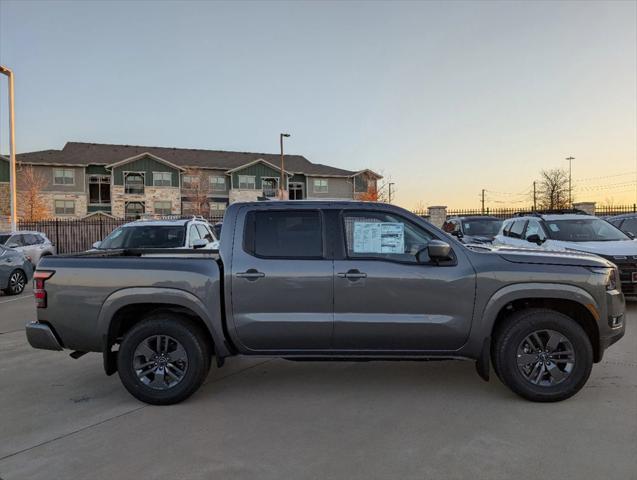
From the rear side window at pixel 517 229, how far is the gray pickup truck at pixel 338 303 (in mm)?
7183

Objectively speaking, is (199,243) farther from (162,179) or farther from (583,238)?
(162,179)

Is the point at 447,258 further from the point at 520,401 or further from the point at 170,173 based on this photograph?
the point at 170,173

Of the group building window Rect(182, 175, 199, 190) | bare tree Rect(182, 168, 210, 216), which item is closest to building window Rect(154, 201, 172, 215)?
bare tree Rect(182, 168, 210, 216)

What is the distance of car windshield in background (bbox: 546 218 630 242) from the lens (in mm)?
9805

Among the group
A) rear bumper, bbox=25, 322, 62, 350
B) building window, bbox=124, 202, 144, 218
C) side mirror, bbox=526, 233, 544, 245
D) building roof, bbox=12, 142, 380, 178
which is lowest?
rear bumper, bbox=25, 322, 62, 350

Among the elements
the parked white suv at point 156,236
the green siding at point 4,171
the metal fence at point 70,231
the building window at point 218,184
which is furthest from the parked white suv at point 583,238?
the green siding at point 4,171

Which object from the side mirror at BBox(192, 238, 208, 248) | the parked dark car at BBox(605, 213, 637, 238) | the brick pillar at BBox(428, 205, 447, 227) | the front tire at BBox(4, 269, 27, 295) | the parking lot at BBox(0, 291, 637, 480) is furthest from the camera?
the brick pillar at BBox(428, 205, 447, 227)

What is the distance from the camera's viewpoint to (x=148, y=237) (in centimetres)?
1027

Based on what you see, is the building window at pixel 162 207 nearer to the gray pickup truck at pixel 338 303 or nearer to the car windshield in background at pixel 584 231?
the car windshield in background at pixel 584 231

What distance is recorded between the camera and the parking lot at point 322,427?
333 cm

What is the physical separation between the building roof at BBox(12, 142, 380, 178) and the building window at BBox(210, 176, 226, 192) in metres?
1.15

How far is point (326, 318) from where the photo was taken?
14.7 ft

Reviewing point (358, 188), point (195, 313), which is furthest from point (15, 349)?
point (358, 188)

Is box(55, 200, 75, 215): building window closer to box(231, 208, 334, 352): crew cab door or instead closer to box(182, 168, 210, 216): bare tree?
box(182, 168, 210, 216): bare tree
